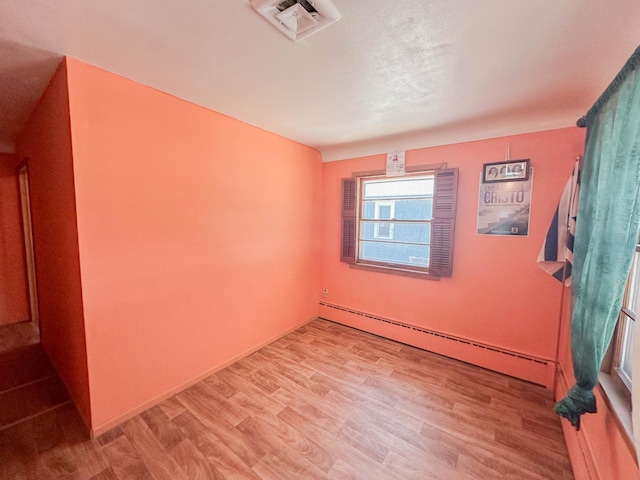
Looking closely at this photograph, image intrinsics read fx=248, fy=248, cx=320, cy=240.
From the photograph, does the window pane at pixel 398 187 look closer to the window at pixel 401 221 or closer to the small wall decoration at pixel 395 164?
the window at pixel 401 221

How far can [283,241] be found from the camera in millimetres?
2992

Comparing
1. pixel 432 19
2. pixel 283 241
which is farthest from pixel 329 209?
pixel 432 19

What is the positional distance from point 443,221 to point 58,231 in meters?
3.30

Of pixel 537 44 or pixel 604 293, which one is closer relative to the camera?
pixel 604 293

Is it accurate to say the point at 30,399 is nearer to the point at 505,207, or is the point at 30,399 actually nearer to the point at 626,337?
the point at 626,337

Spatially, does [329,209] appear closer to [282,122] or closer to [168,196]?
[282,122]

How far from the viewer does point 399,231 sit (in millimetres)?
3033

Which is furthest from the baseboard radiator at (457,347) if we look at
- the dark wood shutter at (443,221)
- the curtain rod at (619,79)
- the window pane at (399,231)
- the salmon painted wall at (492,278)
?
the curtain rod at (619,79)

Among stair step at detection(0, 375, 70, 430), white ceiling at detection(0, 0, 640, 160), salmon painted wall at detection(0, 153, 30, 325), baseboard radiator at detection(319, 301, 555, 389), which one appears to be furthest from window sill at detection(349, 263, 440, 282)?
salmon painted wall at detection(0, 153, 30, 325)

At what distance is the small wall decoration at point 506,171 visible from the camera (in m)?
2.18

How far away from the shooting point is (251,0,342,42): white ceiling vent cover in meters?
1.04

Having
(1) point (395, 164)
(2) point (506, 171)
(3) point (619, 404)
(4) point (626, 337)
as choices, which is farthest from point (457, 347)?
(1) point (395, 164)

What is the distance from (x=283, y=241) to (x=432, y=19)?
233 centimetres

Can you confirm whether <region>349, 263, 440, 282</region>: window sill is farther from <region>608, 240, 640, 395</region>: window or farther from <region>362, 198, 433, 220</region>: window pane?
<region>608, 240, 640, 395</region>: window
